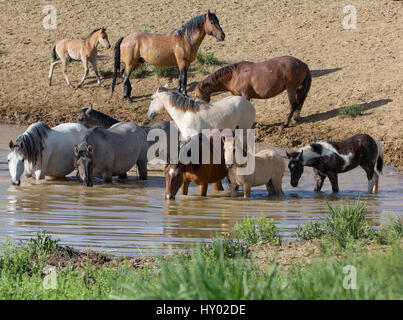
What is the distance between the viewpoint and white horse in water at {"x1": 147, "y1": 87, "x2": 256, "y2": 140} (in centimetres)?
1320

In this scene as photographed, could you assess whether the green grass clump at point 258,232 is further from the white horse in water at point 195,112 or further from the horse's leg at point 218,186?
the white horse in water at point 195,112

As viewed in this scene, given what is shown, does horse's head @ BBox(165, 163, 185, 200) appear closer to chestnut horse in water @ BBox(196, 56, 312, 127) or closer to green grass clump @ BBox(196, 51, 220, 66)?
chestnut horse in water @ BBox(196, 56, 312, 127)

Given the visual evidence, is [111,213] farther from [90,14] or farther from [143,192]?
[90,14]

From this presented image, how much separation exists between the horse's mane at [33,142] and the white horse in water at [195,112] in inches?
84.1

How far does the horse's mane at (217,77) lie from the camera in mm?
16234

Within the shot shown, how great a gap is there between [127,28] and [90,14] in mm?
1560

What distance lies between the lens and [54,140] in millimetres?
12359

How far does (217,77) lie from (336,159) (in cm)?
497

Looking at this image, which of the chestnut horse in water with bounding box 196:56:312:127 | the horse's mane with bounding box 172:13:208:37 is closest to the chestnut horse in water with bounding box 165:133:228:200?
the chestnut horse in water with bounding box 196:56:312:127

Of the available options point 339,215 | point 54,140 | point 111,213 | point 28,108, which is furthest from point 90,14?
point 339,215

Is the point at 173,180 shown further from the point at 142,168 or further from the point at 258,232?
the point at 258,232

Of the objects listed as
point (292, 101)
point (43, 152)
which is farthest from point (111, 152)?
point (292, 101)

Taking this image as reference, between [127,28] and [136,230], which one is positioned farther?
[127,28]

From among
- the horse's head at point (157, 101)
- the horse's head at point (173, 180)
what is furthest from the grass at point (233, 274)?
the horse's head at point (157, 101)
